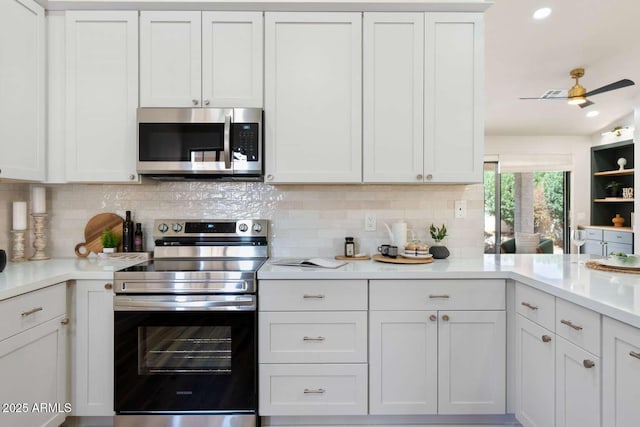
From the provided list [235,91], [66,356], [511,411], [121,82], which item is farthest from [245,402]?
[121,82]

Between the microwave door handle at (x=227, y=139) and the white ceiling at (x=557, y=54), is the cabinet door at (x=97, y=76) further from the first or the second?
the white ceiling at (x=557, y=54)

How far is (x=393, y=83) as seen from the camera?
2170 millimetres

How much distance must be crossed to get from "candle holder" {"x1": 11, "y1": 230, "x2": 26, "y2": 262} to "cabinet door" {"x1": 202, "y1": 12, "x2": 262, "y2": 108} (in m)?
1.43

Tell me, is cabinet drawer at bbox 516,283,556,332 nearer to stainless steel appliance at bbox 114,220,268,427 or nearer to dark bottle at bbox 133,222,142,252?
stainless steel appliance at bbox 114,220,268,427

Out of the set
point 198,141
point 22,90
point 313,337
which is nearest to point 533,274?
point 313,337

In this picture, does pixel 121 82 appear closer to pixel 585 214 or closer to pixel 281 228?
pixel 281 228

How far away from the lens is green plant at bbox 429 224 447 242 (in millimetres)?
2400

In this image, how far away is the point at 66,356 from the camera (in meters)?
1.86

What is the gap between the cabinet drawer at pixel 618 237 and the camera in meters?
5.59

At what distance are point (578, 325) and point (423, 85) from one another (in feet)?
4.85

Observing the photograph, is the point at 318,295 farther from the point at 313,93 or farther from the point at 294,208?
the point at 313,93

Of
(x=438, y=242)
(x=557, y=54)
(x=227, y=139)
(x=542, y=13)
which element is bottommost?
(x=438, y=242)

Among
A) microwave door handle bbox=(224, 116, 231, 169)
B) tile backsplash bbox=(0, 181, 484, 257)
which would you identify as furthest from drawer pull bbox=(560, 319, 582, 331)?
microwave door handle bbox=(224, 116, 231, 169)

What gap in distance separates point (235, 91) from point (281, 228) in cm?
92
